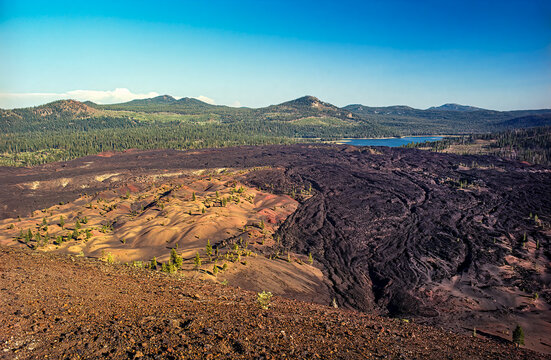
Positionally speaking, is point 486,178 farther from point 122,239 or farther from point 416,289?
point 122,239

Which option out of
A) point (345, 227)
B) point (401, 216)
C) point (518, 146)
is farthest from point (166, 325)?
point (518, 146)

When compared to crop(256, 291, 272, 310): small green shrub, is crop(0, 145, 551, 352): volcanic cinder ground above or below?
below

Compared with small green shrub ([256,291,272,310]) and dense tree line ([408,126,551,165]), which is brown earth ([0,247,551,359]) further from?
dense tree line ([408,126,551,165])

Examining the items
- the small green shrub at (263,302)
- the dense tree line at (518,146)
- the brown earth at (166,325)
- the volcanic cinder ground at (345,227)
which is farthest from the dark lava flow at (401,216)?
the dense tree line at (518,146)

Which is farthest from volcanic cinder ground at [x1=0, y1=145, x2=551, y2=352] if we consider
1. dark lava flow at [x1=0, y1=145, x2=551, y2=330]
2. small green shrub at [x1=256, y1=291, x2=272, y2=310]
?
small green shrub at [x1=256, y1=291, x2=272, y2=310]

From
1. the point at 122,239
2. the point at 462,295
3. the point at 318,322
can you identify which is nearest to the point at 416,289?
the point at 462,295

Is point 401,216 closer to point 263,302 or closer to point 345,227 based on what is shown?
point 345,227

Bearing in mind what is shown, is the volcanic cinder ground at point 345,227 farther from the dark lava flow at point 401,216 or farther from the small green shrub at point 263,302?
the small green shrub at point 263,302
